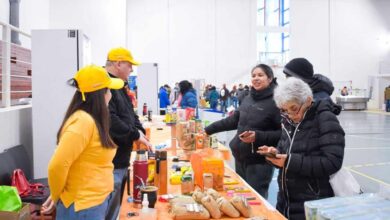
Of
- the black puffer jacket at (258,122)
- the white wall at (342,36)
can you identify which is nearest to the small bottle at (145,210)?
the black puffer jacket at (258,122)

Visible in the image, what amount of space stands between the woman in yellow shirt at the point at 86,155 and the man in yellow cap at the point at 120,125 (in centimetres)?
66

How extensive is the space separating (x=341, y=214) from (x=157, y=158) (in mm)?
1318

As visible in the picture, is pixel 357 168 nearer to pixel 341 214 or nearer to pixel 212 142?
pixel 212 142

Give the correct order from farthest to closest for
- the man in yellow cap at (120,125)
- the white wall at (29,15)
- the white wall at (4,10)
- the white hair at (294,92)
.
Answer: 1. the white wall at (29,15)
2. the white wall at (4,10)
3. the man in yellow cap at (120,125)
4. the white hair at (294,92)

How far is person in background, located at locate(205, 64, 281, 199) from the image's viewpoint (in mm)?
3028

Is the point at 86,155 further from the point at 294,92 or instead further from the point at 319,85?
the point at 319,85

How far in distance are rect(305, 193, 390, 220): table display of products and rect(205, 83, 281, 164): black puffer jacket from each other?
5.70 ft

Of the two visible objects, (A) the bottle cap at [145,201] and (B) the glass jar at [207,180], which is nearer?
(A) the bottle cap at [145,201]

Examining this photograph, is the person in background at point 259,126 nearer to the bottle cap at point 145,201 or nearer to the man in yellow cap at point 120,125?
the man in yellow cap at point 120,125

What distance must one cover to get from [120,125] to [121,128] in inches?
1.0

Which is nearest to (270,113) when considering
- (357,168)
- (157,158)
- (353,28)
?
(157,158)

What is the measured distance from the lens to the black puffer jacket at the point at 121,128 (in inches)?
113

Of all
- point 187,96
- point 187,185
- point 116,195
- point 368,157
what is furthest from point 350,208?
point 368,157

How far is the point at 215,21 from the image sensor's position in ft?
65.7
